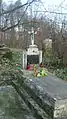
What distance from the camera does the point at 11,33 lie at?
14109 millimetres

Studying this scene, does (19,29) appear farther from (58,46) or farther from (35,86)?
(35,86)

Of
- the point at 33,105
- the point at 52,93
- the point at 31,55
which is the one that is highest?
the point at 31,55

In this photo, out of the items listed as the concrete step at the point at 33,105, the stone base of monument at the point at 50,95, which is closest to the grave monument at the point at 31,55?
the concrete step at the point at 33,105

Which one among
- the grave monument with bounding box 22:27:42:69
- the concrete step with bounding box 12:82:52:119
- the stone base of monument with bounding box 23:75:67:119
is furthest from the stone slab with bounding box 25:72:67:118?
the grave monument with bounding box 22:27:42:69

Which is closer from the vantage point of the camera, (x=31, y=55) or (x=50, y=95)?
(x=50, y=95)

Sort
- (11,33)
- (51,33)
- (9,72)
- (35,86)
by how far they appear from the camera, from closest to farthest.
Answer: (35,86)
(9,72)
(51,33)
(11,33)

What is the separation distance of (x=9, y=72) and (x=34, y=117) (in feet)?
13.3

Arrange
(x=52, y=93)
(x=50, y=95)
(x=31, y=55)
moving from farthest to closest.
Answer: (x=31, y=55) → (x=52, y=93) → (x=50, y=95)

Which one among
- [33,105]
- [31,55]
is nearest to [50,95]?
[33,105]

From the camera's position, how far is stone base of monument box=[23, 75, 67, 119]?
407 centimetres

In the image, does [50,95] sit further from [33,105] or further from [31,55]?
[31,55]

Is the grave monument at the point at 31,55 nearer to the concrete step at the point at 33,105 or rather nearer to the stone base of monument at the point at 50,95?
the concrete step at the point at 33,105

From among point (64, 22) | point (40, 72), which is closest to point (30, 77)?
point (40, 72)

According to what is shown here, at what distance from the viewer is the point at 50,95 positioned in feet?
14.4
